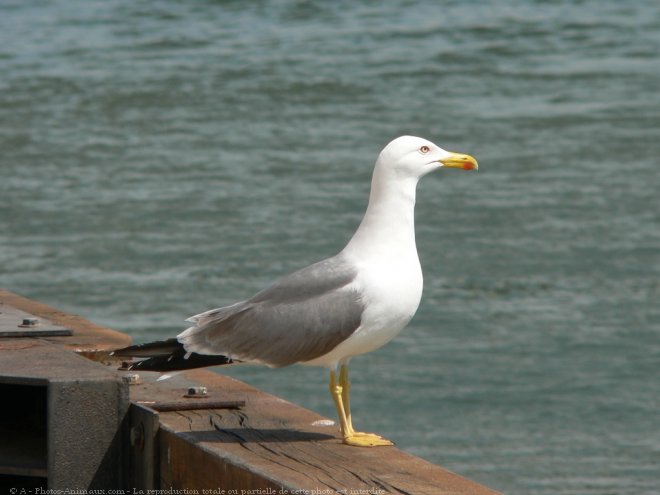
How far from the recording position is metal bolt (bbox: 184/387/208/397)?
464 cm

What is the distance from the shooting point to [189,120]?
15.8 meters

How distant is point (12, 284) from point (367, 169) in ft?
12.4

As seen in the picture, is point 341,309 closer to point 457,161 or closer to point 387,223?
point 387,223

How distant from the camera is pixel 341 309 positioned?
4.35 metres

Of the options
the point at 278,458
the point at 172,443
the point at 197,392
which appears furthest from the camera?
the point at 197,392

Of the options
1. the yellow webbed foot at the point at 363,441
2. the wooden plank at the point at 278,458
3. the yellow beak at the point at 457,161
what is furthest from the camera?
the yellow beak at the point at 457,161

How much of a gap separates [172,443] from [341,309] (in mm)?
622

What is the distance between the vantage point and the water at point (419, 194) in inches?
343

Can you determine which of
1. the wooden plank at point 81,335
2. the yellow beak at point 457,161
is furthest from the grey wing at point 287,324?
the wooden plank at point 81,335

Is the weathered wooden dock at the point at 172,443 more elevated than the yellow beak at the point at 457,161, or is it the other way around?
the yellow beak at the point at 457,161

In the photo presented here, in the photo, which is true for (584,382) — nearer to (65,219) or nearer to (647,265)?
(647,265)

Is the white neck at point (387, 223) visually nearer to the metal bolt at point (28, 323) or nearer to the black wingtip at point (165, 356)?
the black wingtip at point (165, 356)

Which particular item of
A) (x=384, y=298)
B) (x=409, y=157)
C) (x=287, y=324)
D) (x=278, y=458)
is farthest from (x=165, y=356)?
(x=409, y=157)

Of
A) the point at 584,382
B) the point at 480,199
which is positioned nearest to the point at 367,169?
the point at 480,199
